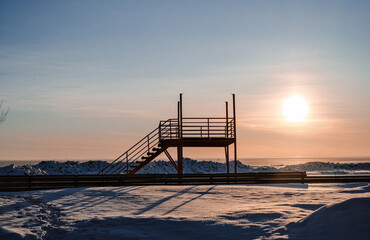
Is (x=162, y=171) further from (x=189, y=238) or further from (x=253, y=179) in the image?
(x=189, y=238)

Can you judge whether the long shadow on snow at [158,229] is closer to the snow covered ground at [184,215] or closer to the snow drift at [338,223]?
the snow covered ground at [184,215]

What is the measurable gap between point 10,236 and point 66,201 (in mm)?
6601

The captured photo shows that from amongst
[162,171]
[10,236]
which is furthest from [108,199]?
[162,171]

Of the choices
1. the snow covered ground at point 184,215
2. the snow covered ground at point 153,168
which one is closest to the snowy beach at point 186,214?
the snow covered ground at point 184,215

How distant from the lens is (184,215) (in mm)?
14016

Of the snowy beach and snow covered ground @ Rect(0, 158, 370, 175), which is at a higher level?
snow covered ground @ Rect(0, 158, 370, 175)

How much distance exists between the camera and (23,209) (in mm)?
15180

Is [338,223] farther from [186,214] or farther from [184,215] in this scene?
[186,214]

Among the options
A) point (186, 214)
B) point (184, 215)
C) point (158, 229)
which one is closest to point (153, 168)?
point (186, 214)

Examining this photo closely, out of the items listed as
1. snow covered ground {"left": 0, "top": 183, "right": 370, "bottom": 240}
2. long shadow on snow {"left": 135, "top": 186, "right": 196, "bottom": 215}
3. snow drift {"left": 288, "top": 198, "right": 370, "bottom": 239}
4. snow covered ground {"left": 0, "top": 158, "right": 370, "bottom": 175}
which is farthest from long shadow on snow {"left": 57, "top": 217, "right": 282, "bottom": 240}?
snow covered ground {"left": 0, "top": 158, "right": 370, "bottom": 175}

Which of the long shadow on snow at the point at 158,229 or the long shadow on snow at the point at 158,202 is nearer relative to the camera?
the long shadow on snow at the point at 158,229

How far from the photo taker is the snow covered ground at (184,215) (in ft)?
35.6

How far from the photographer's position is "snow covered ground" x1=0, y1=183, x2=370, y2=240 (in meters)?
10.9

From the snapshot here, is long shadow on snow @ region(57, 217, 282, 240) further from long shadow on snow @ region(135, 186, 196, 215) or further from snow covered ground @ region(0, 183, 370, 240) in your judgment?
long shadow on snow @ region(135, 186, 196, 215)
